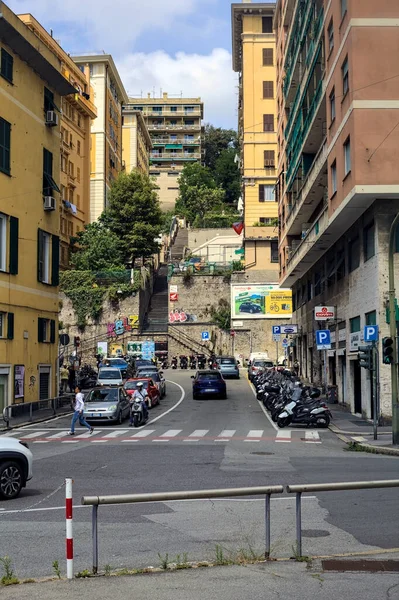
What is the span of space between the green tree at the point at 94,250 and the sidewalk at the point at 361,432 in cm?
3926

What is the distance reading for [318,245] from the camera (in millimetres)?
35969

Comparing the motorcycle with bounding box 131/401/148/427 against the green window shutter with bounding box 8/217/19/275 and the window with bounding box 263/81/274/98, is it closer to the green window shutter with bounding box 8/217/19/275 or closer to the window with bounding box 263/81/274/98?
the green window shutter with bounding box 8/217/19/275

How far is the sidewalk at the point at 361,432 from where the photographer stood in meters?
19.7

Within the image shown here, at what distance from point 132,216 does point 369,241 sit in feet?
149

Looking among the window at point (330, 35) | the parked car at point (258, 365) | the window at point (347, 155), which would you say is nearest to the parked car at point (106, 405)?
the window at point (347, 155)

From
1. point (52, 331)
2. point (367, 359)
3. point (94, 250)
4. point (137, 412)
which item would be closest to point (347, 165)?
point (367, 359)

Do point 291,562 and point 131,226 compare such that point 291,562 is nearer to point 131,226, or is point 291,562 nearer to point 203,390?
point 203,390

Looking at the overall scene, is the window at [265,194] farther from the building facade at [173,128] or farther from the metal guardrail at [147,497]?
the building facade at [173,128]

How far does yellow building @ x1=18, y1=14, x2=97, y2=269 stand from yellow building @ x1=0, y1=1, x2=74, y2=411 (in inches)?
1064

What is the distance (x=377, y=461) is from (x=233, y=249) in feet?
211

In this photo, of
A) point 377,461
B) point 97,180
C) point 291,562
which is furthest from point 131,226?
point 291,562

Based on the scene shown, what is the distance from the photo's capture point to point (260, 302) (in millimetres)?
65250

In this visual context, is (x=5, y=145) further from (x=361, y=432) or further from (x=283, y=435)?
(x=361, y=432)

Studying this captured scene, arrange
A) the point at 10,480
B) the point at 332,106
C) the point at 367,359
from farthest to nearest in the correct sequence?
1. the point at 332,106
2. the point at 367,359
3. the point at 10,480
